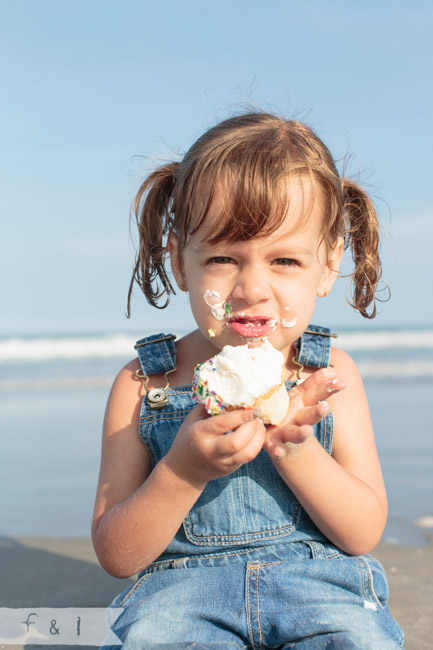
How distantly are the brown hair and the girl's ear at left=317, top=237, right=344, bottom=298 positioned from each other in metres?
0.06

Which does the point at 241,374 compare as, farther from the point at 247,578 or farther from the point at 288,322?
the point at 247,578

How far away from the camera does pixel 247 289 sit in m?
2.15

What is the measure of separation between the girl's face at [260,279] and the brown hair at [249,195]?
0.04 m

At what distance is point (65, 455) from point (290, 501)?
3.77m

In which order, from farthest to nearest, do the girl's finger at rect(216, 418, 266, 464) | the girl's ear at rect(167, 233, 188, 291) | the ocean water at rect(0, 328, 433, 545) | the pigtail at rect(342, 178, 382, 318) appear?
the ocean water at rect(0, 328, 433, 545)
the pigtail at rect(342, 178, 382, 318)
the girl's ear at rect(167, 233, 188, 291)
the girl's finger at rect(216, 418, 266, 464)

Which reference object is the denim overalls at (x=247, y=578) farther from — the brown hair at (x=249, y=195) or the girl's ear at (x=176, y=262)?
the brown hair at (x=249, y=195)

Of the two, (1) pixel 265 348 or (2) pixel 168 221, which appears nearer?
(1) pixel 265 348

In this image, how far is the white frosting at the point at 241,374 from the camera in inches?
72.9

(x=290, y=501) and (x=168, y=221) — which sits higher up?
(x=168, y=221)

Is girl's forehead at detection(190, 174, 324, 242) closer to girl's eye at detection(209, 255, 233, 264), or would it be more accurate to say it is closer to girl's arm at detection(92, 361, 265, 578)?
girl's eye at detection(209, 255, 233, 264)

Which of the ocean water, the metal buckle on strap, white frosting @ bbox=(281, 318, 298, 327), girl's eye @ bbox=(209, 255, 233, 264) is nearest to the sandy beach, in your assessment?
the ocean water

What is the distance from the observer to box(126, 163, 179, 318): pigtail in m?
2.85

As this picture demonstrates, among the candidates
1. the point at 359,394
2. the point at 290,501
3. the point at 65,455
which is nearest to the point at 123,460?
the point at 290,501

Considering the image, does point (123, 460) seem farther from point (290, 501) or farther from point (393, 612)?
point (393, 612)
